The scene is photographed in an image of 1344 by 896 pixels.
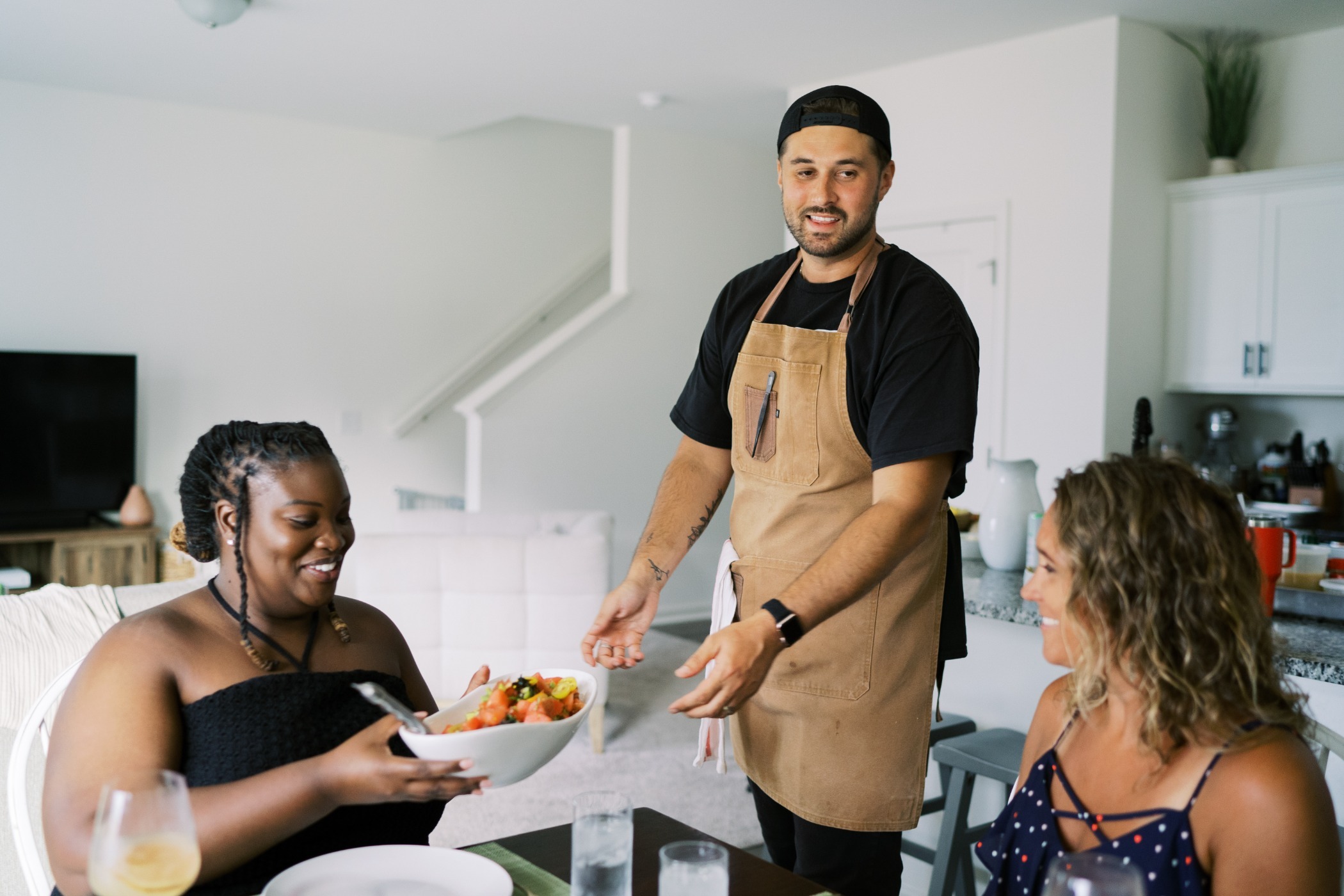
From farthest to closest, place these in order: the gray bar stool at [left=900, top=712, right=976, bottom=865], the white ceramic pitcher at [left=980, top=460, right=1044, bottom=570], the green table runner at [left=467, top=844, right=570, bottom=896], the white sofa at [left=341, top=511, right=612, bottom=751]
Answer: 1. the white sofa at [left=341, top=511, right=612, bottom=751]
2. the white ceramic pitcher at [left=980, top=460, right=1044, bottom=570]
3. the gray bar stool at [left=900, top=712, right=976, bottom=865]
4. the green table runner at [left=467, top=844, right=570, bottom=896]

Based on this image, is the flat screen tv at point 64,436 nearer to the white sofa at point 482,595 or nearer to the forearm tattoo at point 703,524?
the white sofa at point 482,595

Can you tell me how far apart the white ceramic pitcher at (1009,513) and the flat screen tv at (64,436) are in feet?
13.4

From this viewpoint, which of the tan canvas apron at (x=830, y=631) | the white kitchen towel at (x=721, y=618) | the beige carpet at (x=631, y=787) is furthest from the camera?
the beige carpet at (x=631, y=787)

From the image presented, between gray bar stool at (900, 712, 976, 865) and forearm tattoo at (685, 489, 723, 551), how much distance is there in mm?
801

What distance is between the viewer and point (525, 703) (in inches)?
46.2

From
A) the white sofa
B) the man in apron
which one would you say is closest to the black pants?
the man in apron

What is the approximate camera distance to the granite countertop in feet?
5.86

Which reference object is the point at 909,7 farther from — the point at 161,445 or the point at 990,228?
the point at 161,445

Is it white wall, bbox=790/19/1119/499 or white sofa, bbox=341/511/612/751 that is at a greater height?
white wall, bbox=790/19/1119/499

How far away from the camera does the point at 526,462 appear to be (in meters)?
5.46

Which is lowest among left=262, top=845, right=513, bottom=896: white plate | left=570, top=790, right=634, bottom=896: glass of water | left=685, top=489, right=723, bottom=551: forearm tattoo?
left=262, top=845, right=513, bottom=896: white plate

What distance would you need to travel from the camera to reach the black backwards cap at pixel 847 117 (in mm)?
1609

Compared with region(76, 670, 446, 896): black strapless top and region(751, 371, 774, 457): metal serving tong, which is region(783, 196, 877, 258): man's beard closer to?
region(751, 371, 774, 457): metal serving tong

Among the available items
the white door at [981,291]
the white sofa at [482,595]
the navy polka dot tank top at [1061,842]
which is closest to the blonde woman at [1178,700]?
the navy polka dot tank top at [1061,842]
